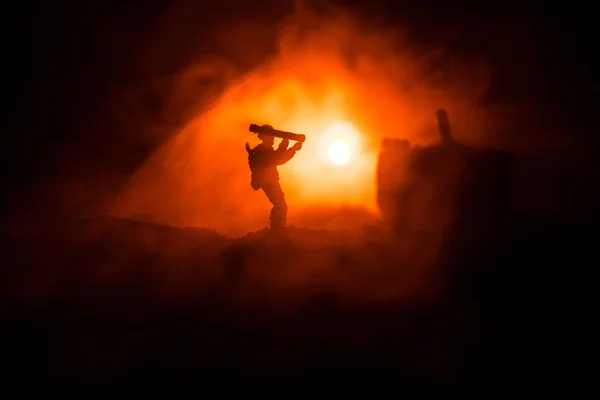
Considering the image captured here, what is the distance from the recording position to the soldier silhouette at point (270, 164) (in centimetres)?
765

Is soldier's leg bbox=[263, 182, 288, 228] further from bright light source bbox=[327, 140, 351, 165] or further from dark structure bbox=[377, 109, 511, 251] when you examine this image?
bright light source bbox=[327, 140, 351, 165]

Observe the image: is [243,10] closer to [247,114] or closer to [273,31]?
[273,31]

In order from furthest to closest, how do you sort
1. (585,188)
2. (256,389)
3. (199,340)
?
(585,188), (199,340), (256,389)

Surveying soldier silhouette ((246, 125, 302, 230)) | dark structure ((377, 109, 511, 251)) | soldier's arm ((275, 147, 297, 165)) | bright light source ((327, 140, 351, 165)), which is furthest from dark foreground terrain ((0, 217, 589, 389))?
bright light source ((327, 140, 351, 165))

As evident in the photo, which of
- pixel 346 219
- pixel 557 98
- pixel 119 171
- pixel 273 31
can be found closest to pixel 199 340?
pixel 346 219

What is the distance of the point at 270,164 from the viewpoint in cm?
771

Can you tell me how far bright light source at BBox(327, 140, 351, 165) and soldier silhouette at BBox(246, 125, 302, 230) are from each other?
11.8ft

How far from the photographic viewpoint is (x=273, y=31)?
963cm

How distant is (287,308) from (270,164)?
264 cm

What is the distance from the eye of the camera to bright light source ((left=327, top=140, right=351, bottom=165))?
11180 mm

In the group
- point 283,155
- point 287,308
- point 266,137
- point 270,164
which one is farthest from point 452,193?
point 287,308

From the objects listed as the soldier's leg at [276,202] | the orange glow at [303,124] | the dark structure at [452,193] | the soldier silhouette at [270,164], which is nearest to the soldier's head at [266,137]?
the soldier silhouette at [270,164]

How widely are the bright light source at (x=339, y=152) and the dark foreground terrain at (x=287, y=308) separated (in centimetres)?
371

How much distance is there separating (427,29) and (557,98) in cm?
286
